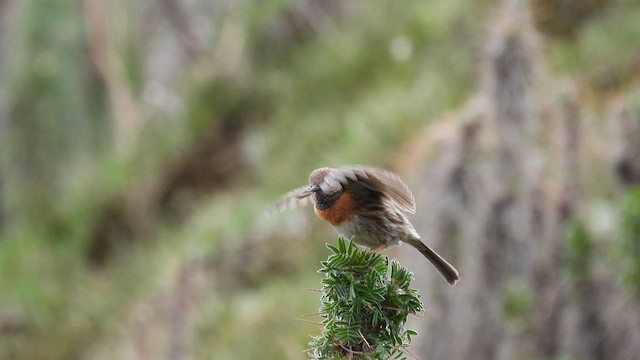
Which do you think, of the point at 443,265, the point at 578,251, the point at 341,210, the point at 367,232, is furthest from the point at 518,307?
the point at 341,210

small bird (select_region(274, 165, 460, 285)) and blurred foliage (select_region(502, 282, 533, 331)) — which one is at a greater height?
blurred foliage (select_region(502, 282, 533, 331))

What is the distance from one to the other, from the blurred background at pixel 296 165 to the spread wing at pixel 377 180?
7.84ft

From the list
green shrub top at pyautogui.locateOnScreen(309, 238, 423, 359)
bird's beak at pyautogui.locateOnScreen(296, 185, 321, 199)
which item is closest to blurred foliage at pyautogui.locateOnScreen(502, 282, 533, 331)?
bird's beak at pyautogui.locateOnScreen(296, 185, 321, 199)

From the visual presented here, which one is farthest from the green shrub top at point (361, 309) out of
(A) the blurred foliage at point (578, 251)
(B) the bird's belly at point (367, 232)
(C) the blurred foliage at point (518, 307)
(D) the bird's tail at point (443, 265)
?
(A) the blurred foliage at point (578, 251)

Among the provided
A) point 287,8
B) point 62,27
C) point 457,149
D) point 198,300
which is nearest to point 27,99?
point 62,27

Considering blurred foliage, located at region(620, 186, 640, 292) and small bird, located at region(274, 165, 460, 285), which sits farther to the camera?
blurred foliage, located at region(620, 186, 640, 292)

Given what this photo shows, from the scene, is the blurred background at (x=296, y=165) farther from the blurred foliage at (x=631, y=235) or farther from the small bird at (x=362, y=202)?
the small bird at (x=362, y=202)

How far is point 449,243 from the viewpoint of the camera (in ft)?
21.2

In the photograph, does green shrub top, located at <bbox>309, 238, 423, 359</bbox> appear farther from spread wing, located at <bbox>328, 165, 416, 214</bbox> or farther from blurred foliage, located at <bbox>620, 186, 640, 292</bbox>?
blurred foliage, located at <bbox>620, 186, 640, 292</bbox>

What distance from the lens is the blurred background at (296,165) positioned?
629 cm

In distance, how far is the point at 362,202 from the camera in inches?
125

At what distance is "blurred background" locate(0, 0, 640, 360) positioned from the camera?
629cm

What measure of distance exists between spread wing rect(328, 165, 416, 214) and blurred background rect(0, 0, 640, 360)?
2.39 m

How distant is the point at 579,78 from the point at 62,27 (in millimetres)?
7017
